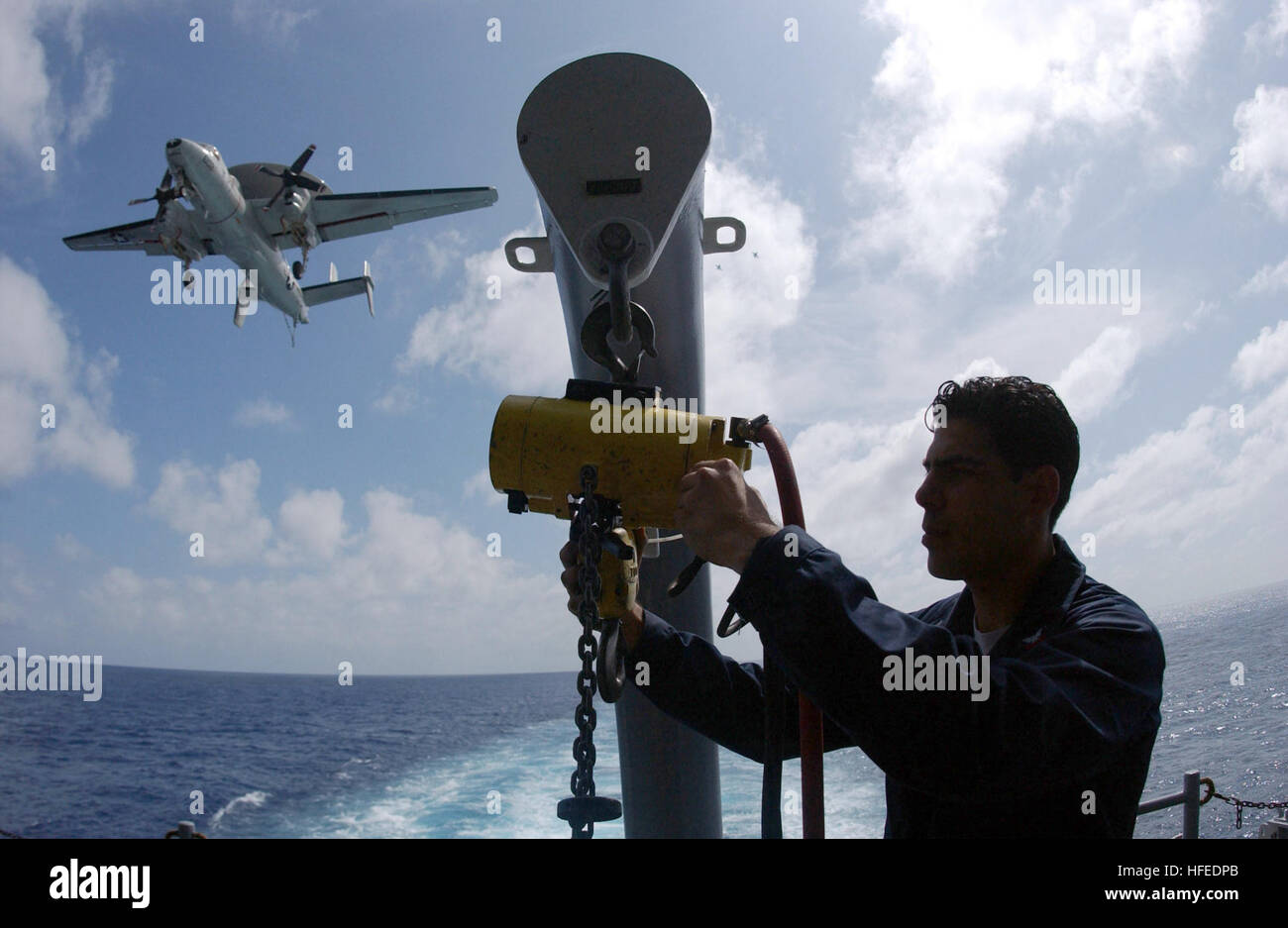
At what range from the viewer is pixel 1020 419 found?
151cm

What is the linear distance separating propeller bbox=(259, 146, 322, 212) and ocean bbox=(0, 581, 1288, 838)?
51.2 ft

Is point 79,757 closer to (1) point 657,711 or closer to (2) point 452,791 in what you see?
(2) point 452,791

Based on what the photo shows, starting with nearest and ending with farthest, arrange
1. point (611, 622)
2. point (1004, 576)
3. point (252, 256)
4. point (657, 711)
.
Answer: point (611, 622)
point (1004, 576)
point (657, 711)
point (252, 256)

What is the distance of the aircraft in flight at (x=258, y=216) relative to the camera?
679 inches

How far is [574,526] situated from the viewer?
127cm

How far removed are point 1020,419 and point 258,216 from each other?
22.1 m

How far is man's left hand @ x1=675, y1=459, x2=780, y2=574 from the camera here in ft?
3.90

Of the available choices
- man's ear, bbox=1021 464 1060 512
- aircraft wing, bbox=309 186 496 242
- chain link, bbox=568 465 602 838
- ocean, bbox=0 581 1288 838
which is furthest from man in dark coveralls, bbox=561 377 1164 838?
aircraft wing, bbox=309 186 496 242

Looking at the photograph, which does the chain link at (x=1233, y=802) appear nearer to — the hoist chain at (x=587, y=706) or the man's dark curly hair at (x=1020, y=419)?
the man's dark curly hair at (x=1020, y=419)

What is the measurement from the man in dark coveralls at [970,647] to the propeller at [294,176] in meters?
22.0

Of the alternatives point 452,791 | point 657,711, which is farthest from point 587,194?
point 452,791

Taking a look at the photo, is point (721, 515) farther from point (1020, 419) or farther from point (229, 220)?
point (229, 220)

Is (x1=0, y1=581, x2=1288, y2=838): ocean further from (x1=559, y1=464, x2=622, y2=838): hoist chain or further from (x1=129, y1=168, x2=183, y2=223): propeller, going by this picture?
(x1=129, y1=168, x2=183, y2=223): propeller
